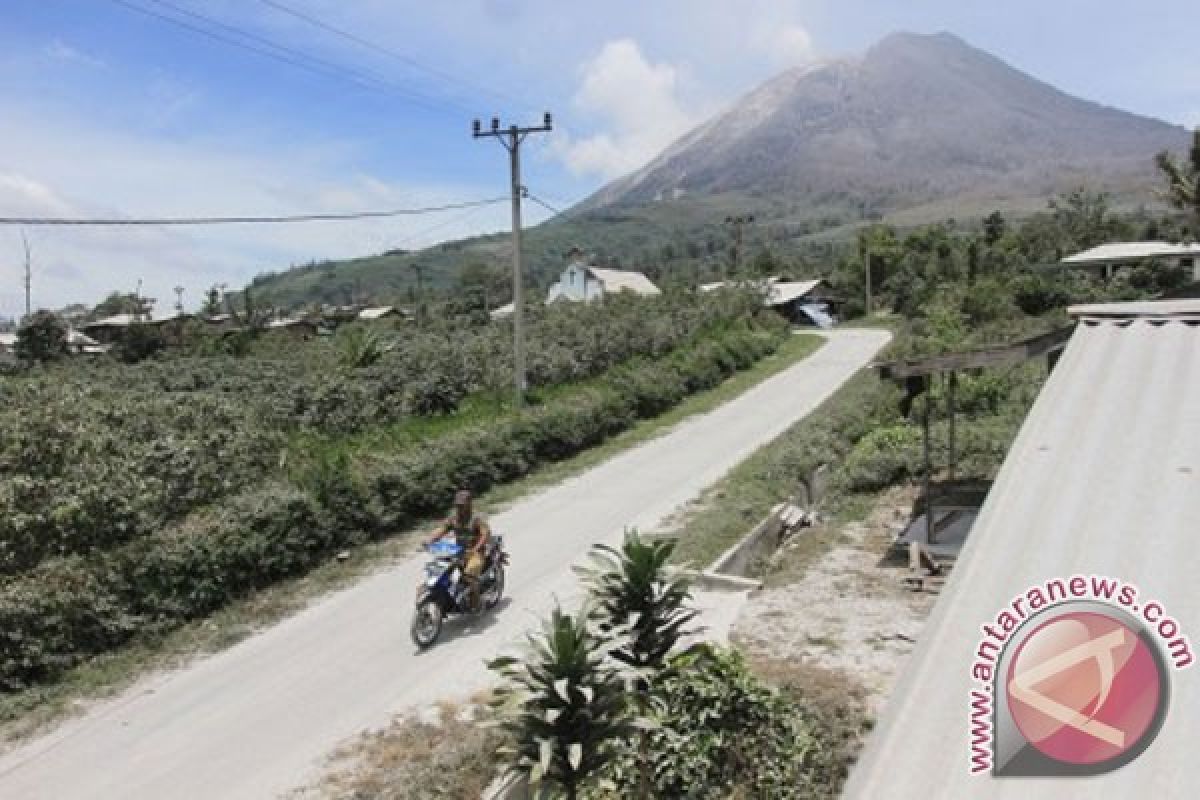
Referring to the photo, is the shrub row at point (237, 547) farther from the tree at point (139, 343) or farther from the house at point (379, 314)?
the house at point (379, 314)

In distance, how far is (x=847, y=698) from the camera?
7363mm

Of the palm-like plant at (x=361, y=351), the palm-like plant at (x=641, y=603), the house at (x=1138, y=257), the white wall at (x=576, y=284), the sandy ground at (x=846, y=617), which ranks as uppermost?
the white wall at (x=576, y=284)

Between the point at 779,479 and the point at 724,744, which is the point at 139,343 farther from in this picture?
the point at 724,744

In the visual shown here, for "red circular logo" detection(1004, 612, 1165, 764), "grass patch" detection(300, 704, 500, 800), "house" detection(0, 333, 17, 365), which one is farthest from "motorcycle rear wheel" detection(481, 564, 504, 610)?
"house" detection(0, 333, 17, 365)

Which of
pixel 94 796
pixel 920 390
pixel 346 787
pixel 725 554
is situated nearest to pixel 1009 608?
pixel 346 787

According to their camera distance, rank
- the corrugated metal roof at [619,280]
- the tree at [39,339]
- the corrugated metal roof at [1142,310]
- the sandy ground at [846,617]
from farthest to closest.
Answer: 1. the corrugated metal roof at [619,280]
2. the tree at [39,339]
3. the sandy ground at [846,617]
4. the corrugated metal roof at [1142,310]

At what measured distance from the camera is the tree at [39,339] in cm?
5469

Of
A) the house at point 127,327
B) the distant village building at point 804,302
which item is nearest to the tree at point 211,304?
the house at point 127,327

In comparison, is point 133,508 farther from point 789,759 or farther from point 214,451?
point 789,759

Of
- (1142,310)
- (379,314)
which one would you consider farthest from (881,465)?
(379,314)

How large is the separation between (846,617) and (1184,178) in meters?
29.4

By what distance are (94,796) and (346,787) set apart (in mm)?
2165

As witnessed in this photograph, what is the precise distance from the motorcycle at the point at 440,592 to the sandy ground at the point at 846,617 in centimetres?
316

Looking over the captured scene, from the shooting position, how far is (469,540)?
1030 cm
